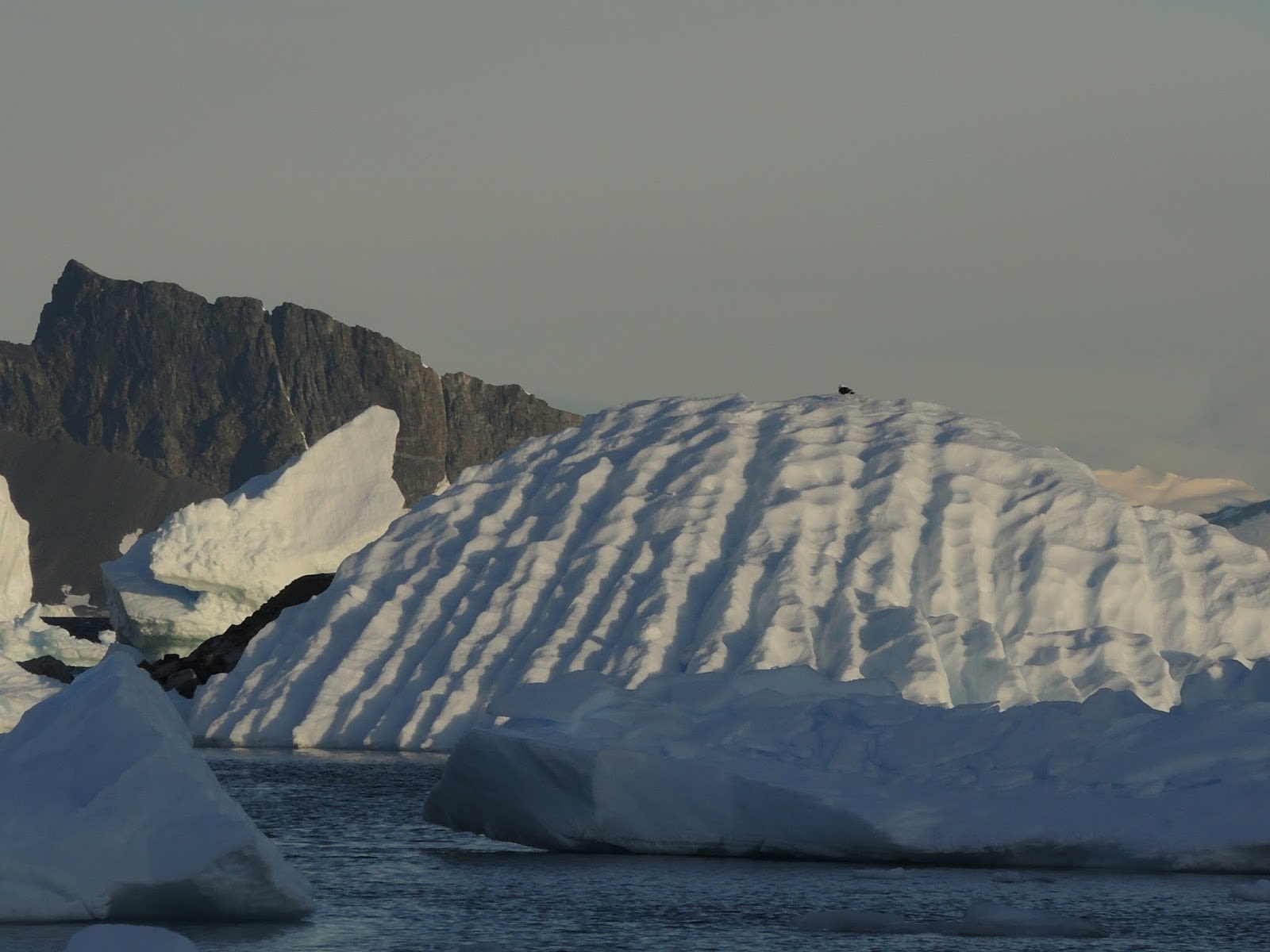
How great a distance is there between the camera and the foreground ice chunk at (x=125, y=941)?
12594 mm

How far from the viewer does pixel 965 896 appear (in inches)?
722

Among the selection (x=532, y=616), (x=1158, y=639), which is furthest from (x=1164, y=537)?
(x=532, y=616)

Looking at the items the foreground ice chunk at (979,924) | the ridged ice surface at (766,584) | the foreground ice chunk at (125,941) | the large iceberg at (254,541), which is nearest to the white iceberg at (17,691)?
the ridged ice surface at (766,584)

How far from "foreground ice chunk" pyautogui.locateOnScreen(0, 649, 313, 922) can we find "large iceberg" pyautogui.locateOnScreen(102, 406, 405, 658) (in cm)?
3843

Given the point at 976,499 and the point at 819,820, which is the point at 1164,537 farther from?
the point at 819,820

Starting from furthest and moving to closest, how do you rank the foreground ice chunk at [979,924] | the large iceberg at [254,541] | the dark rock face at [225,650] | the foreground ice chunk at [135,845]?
the large iceberg at [254,541] → the dark rock face at [225,650] → the foreground ice chunk at [979,924] → the foreground ice chunk at [135,845]

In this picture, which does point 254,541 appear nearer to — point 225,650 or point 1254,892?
point 225,650

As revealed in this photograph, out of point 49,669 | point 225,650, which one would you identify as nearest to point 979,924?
point 225,650

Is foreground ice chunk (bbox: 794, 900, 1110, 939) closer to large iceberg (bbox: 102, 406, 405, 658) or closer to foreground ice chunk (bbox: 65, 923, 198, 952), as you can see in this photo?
foreground ice chunk (bbox: 65, 923, 198, 952)

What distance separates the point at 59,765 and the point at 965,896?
8.23m

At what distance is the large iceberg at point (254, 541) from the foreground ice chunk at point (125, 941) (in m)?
41.8

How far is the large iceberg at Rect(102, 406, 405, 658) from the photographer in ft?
178

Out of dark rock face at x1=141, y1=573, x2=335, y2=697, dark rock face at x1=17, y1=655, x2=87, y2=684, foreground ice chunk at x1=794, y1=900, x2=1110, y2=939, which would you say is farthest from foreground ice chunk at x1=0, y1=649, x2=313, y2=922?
dark rock face at x1=17, y1=655, x2=87, y2=684

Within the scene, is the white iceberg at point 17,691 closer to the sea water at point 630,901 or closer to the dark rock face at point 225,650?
the dark rock face at point 225,650
